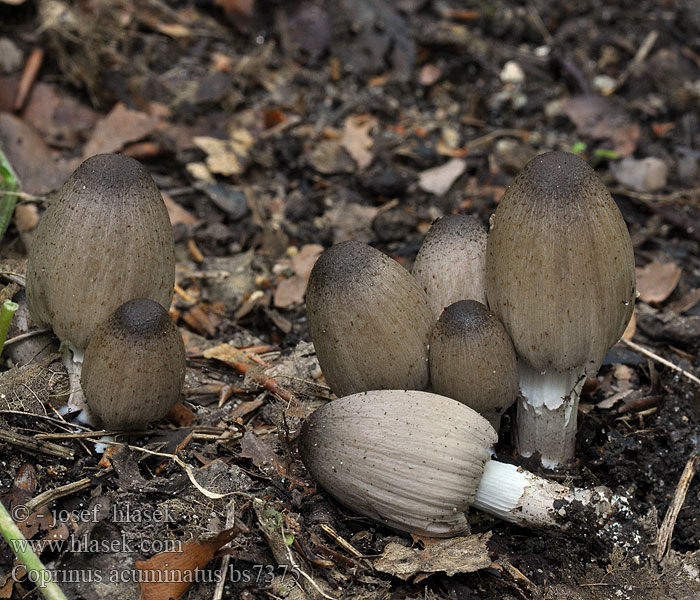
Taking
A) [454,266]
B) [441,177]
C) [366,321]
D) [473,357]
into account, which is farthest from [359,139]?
[473,357]

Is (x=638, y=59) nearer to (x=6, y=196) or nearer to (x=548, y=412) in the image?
(x=548, y=412)

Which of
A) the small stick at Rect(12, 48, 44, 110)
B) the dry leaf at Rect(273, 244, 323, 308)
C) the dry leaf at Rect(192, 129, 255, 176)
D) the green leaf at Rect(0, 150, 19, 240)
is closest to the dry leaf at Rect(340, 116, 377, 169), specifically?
the dry leaf at Rect(192, 129, 255, 176)

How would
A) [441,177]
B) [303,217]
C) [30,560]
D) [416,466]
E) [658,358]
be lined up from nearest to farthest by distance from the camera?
[30,560]
[416,466]
[658,358]
[303,217]
[441,177]

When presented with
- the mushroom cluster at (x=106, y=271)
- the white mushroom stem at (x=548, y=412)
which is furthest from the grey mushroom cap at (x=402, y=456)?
the mushroom cluster at (x=106, y=271)

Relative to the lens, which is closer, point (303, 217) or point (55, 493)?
point (55, 493)

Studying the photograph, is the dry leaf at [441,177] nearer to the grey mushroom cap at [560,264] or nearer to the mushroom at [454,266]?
the mushroom at [454,266]
